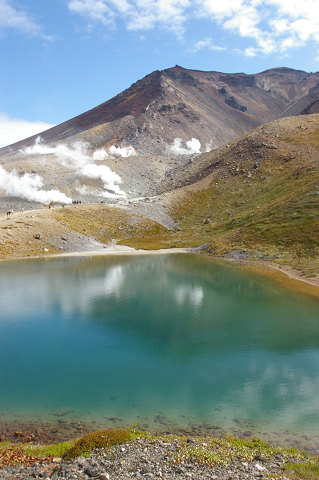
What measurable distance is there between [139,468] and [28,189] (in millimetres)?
134078

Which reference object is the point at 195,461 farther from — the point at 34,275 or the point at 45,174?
the point at 45,174

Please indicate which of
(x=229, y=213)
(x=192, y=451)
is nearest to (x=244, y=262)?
(x=229, y=213)

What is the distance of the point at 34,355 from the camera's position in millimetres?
26750

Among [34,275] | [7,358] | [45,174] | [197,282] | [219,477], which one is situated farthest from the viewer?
[45,174]

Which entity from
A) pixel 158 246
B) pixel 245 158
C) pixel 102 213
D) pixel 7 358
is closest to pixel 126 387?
pixel 7 358

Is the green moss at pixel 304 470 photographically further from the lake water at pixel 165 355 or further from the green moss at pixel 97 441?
the green moss at pixel 97 441

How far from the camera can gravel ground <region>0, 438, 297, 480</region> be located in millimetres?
12703

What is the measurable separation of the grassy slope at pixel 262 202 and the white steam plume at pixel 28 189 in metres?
44.7

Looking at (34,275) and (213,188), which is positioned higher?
(213,188)

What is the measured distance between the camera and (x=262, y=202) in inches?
3981

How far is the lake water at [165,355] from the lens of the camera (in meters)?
18.4

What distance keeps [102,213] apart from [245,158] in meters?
58.5

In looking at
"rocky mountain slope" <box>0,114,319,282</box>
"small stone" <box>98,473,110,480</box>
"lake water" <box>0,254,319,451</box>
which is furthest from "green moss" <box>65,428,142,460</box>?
"rocky mountain slope" <box>0,114,319,282</box>

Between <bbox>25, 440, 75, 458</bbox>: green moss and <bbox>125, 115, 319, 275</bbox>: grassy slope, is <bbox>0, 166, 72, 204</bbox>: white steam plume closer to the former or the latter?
<bbox>125, 115, 319, 275</bbox>: grassy slope
